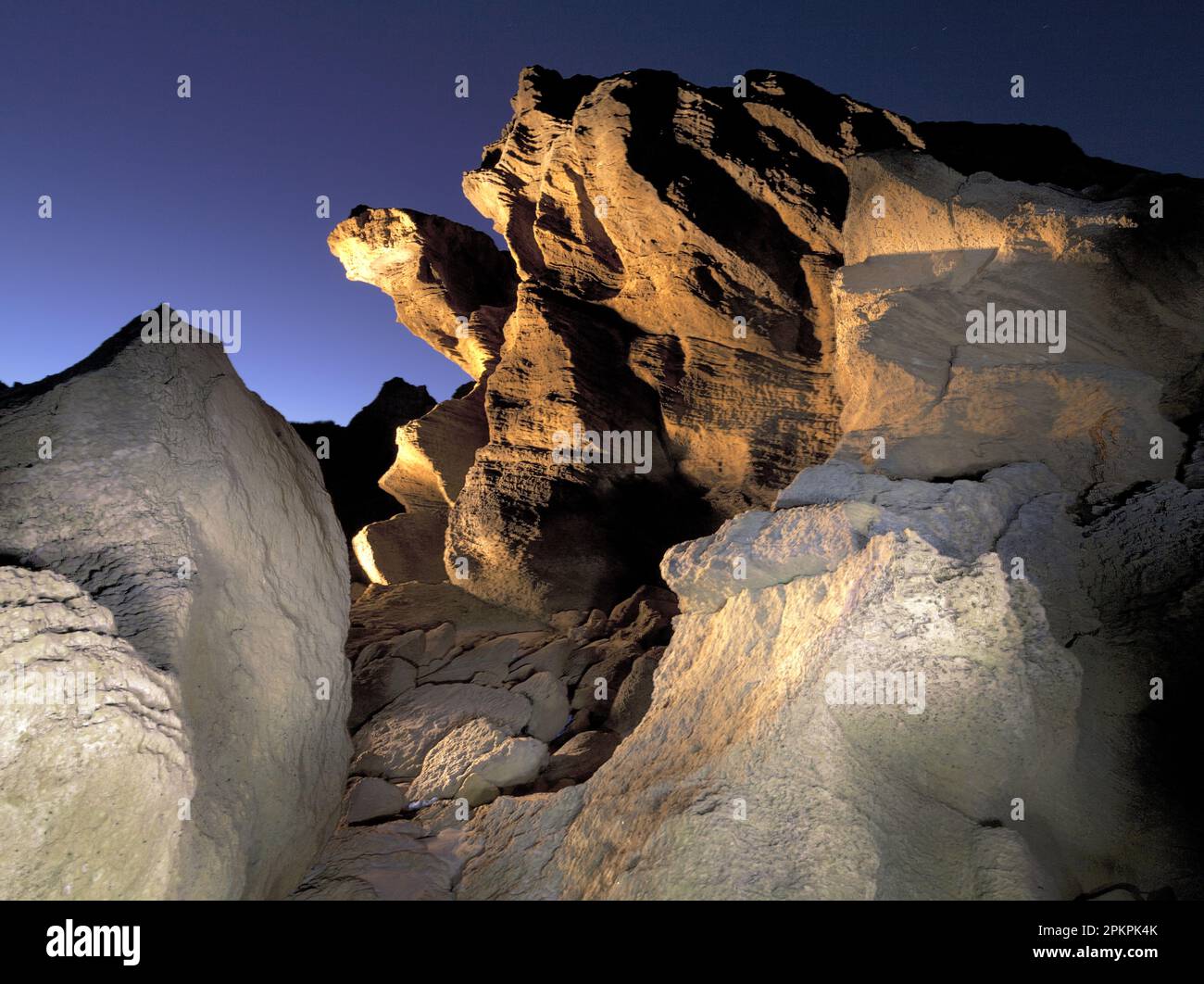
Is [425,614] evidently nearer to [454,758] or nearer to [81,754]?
[454,758]

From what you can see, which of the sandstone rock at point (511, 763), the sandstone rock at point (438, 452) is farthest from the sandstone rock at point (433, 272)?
the sandstone rock at point (511, 763)

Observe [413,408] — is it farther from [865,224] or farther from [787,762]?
[787,762]

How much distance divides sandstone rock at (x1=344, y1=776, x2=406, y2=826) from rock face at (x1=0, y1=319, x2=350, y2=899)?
Result: 0.36 metres

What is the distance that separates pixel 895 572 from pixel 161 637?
315 cm

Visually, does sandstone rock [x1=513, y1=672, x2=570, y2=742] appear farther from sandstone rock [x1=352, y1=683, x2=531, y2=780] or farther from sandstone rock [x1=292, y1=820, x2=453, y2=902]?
sandstone rock [x1=292, y1=820, x2=453, y2=902]

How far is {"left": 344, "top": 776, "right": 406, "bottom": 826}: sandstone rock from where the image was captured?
13.4ft

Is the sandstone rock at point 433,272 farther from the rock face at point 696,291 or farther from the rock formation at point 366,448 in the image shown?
the rock formation at point 366,448

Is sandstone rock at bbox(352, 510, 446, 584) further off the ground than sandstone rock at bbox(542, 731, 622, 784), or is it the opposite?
sandstone rock at bbox(352, 510, 446, 584)

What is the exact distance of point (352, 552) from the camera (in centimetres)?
1218

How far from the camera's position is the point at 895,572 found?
8.75 feet

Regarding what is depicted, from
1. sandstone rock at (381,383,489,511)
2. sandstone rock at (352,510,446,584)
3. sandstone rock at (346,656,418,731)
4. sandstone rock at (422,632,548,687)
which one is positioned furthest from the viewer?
sandstone rock at (381,383,489,511)

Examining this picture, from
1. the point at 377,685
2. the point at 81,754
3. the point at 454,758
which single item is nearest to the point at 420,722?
the point at 454,758

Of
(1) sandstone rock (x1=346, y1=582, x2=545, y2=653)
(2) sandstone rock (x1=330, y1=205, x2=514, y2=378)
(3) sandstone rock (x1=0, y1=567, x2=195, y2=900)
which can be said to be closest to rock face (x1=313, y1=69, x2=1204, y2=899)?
(1) sandstone rock (x1=346, y1=582, x2=545, y2=653)

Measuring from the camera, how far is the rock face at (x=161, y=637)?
2053 mm
